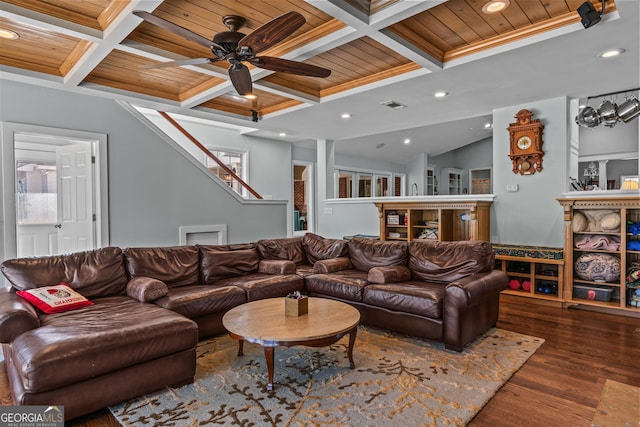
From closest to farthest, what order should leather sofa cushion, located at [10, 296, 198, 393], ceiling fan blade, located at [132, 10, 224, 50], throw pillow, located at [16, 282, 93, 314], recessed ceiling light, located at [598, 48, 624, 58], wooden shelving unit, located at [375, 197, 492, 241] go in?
1. leather sofa cushion, located at [10, 296, 198, 393]
2. ceiling fan blade, located at [132, 10, 224, 50]
3. throw pillow, located at [16, 282, 93, 314]
4. recessed ceiling light, located at [598, 48, 624, 58]
5. wooden shelving unit, located at [375, 197, 492, 241]

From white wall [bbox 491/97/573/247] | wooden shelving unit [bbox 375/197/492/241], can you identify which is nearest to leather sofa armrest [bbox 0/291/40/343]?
wooden shelving unit [bbox 375/197/492/241]

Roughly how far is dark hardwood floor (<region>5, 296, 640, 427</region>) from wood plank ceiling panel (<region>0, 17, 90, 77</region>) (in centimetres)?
286

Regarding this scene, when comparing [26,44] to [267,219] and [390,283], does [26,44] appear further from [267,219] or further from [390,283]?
[390,283]

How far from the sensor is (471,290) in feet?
10.1

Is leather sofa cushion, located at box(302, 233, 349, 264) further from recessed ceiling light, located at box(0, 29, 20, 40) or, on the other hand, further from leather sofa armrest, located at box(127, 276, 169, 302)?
recessed ceiling light, located at box(0, 29, 20, 40)

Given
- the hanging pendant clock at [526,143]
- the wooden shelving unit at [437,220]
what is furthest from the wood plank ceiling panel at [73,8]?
the hanging pendant clock at [526,143]

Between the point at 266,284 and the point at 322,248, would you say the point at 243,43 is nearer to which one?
the point at 266,284

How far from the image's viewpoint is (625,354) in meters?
3.04

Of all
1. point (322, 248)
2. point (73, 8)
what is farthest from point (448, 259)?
point (73, 8)

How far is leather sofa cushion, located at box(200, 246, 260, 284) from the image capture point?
3.98 meters

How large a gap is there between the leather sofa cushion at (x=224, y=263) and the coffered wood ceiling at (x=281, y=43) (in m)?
1.95

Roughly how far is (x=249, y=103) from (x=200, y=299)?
3.36 meters

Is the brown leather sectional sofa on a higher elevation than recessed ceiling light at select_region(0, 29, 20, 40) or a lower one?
lower

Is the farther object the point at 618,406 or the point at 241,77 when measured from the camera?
the point at 241,77
